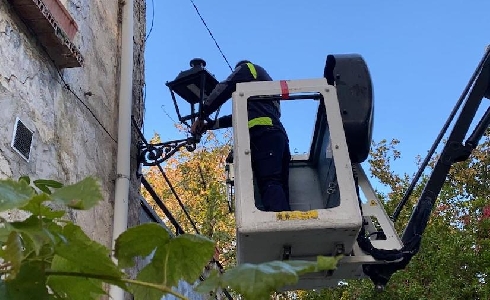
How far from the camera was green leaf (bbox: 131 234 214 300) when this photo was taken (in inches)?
33.6

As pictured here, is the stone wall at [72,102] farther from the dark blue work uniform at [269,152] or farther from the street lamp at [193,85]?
the dark blue work uniform at [269,152]

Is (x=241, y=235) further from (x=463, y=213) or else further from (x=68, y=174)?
(x=463, y=213)

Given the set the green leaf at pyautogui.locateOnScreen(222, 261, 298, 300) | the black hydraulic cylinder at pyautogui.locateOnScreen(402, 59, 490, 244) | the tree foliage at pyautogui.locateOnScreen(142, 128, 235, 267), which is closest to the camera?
the green leaf at pyautogui.locateOnScreen(222, 261, 298, 300)

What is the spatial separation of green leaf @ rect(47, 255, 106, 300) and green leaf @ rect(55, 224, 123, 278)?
0.04 m

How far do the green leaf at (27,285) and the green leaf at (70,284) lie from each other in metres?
0.04

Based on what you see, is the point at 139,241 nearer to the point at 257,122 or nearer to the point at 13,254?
the point at 13,254

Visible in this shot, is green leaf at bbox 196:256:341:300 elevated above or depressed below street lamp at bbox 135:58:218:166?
below

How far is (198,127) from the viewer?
518cm

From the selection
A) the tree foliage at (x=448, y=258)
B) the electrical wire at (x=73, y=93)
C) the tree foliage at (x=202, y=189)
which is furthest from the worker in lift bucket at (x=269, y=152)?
the tree foliage at (x=202, y=189)

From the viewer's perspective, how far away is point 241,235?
3857mm

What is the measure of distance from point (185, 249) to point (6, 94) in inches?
91.4

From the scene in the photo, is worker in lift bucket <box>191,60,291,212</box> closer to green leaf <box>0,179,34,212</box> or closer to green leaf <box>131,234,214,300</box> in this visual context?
green leaf <box>131,234,214,300</box>

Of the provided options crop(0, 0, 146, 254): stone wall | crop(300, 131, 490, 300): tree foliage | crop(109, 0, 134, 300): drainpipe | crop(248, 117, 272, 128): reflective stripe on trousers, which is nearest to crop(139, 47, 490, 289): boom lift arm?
crop(248, 117, 272, 128): reflective stripe on trousers

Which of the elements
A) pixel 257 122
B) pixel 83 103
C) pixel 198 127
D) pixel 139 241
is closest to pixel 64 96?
pixel 83 103
